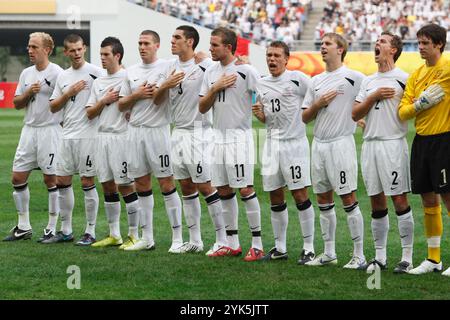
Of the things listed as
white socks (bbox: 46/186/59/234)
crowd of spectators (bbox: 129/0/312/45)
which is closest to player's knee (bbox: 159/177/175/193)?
white socks (bbox: 46/186/59/234)

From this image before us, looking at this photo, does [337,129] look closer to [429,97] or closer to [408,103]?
[408,103]

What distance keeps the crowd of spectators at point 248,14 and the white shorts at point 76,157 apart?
102 ft

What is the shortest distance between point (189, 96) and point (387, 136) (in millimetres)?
2448

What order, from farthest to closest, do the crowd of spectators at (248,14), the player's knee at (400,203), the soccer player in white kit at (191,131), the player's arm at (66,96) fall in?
the crowd of spectators at (248,14)
the player's arm at (66,96)
the soccer player in white kit at (191,131)
the player's knee at (400,203)

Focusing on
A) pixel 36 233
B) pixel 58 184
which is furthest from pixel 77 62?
pixel 36 233

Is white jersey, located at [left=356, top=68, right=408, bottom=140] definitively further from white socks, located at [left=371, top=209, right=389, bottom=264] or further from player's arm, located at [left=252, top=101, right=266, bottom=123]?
player's arm, located at [left=252, top=101, right=266, bottom=123]

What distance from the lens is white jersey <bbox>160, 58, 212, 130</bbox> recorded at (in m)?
9.86

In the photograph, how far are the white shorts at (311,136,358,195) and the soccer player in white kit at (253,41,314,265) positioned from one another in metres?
0.30

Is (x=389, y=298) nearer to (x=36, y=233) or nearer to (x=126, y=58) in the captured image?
(x=36, y=233)

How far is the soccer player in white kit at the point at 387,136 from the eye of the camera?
8414 millimetres

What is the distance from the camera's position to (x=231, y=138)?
952 cm

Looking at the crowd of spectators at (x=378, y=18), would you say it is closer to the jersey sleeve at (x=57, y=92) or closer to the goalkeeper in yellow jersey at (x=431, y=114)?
the jersey sleeve at (x=57, y=92)

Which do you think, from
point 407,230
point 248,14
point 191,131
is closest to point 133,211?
point 191,131

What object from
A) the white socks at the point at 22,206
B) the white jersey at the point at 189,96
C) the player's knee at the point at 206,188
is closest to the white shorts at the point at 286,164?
the player's knee at the point at 206,188
